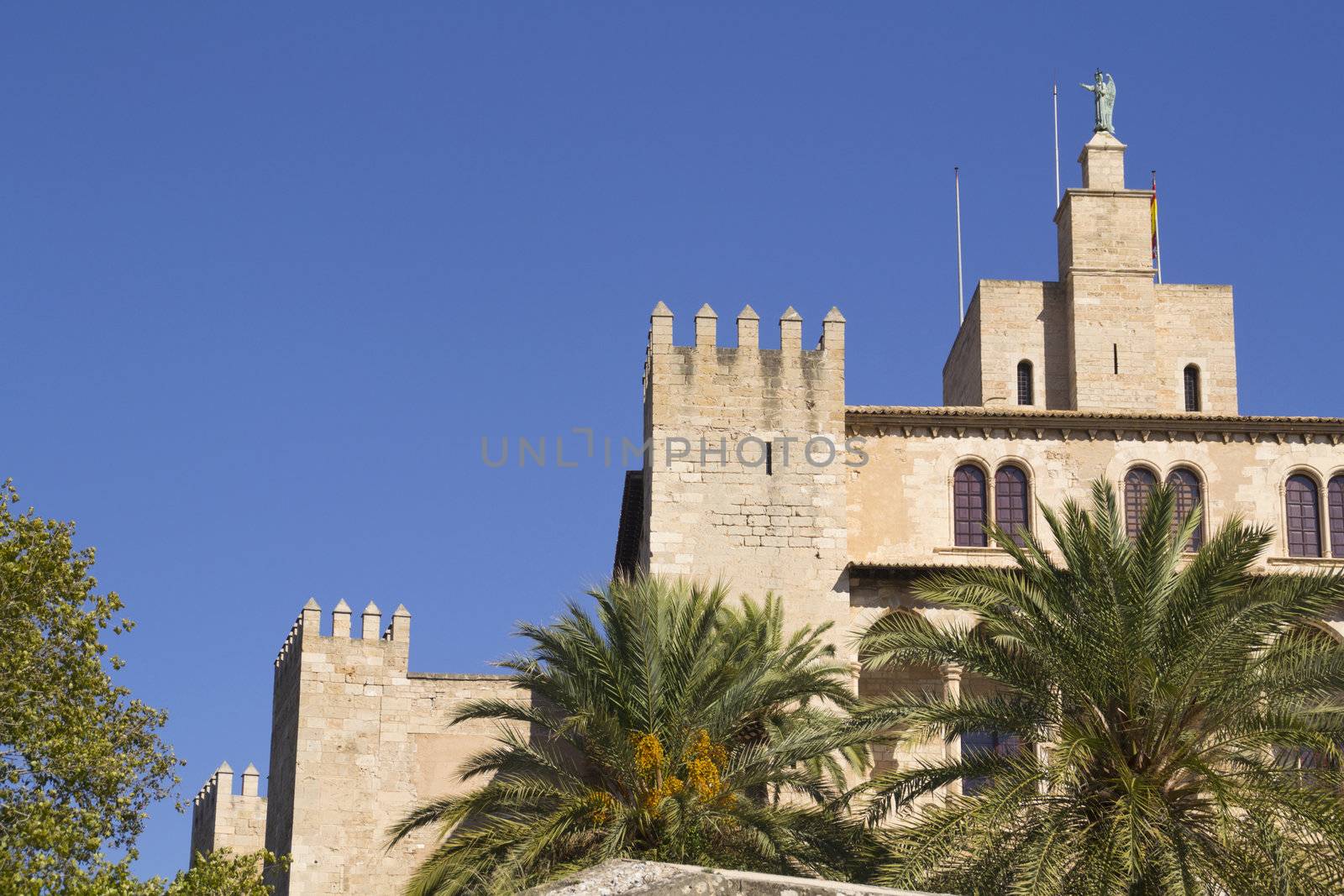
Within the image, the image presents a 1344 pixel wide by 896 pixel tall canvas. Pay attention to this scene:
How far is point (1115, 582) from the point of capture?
20.5m

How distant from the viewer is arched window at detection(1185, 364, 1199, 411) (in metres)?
40.1

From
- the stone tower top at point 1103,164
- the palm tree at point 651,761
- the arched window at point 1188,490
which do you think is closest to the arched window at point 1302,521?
the arched window at point 1188,490

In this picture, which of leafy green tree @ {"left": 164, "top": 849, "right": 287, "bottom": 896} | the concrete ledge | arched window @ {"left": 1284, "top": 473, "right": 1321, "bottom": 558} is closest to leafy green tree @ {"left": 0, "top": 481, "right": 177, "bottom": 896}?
leafy green tree @ {"left": 164, "top": 849, "right": 287, "bottom": 896}

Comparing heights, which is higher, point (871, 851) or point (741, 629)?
point (741, 629)

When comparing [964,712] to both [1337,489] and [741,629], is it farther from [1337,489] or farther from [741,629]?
[1337,489]

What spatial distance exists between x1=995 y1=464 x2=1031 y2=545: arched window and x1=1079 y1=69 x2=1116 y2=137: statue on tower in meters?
11.5

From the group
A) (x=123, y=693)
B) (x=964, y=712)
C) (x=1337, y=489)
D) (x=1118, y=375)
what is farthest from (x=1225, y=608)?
(x=1118, y=375)

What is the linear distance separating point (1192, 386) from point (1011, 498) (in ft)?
27.4

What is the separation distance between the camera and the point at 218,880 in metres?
22.2

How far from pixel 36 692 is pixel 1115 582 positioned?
35.5ft

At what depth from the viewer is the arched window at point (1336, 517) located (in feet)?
111

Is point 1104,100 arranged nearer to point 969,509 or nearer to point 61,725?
point 969,509

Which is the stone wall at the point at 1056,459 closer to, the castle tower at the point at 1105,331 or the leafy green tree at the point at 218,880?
the castle tower at the point at 1105,331

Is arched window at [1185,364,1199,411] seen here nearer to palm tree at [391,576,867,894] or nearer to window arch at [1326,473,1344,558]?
window arch at [1326,473,1344,558]
